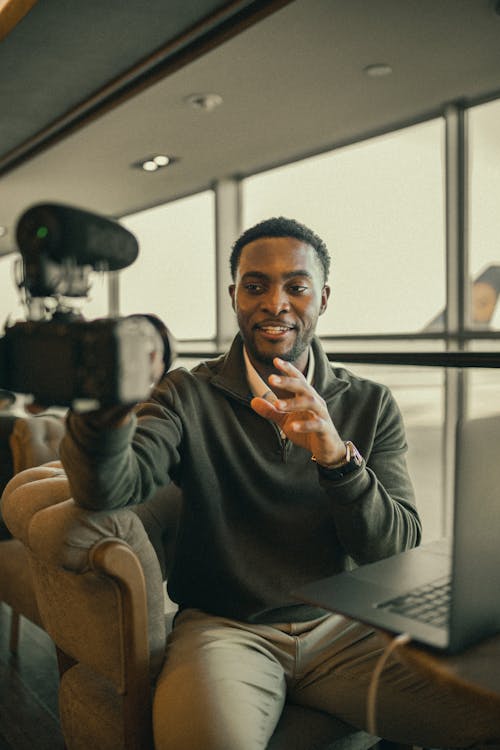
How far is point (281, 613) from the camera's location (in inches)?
54.5

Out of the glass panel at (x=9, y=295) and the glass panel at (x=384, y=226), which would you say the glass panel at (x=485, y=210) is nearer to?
the glass panel at (x=384, y=226)

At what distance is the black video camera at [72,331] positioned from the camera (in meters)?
0.84

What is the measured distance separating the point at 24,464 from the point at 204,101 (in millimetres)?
1889

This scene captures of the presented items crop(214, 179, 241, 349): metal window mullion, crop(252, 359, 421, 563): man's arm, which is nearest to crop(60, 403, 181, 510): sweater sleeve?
crop(252, 359, 421, 563): man's arm

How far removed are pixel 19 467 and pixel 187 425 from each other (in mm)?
1052

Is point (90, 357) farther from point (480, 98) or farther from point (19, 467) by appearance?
point (480, 98)

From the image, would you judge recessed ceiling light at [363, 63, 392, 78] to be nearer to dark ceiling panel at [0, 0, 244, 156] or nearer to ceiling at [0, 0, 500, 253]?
ceiling at [0, 0, 500, 253]

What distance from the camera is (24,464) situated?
2.22 m

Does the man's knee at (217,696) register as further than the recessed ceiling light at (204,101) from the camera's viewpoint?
No

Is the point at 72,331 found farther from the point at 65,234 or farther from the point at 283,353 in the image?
the point at 283,353

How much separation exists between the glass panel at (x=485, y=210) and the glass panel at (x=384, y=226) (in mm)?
168

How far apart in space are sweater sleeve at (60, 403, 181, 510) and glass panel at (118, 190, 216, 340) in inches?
138

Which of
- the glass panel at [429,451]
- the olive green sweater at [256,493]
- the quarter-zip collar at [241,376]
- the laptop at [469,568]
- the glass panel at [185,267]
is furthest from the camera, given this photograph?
the glass panel at [185,267]

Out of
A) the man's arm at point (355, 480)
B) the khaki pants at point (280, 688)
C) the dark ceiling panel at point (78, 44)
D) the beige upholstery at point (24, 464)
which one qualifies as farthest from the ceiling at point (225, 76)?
the khaki pants at point (280, 688)
